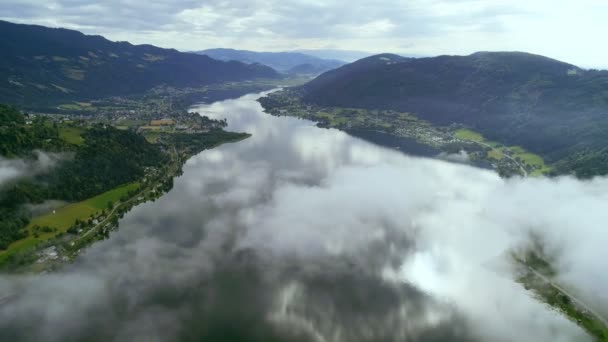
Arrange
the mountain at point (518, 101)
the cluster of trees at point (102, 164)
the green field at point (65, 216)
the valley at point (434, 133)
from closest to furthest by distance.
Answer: the green field at point (65, 216) < the cluster of trees at point (102, 164) < the valley at point (434, 133) < the mountain at point (518, 101)

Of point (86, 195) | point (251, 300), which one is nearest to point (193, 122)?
point (86, 195)

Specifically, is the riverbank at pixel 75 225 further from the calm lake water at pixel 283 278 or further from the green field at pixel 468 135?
the green field at pixel 468 135

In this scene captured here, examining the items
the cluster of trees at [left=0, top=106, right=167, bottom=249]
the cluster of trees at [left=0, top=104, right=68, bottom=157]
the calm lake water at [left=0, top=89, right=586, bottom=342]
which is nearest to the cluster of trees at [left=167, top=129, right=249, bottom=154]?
the cluster of trees at [left=0, top=106, right=167, bottom=249]

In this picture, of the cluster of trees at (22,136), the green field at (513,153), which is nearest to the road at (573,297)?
the green field at (513,153)

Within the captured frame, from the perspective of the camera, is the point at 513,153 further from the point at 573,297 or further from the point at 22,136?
the point at 22,136

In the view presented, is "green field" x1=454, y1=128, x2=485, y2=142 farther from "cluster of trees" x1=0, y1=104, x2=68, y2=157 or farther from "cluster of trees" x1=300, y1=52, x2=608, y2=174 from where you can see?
"cluster of trees" x1=0, y1=104, x2=68, y2=157

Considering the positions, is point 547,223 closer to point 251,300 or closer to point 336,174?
point 336,174

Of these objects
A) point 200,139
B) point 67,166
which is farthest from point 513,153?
point 67,166
